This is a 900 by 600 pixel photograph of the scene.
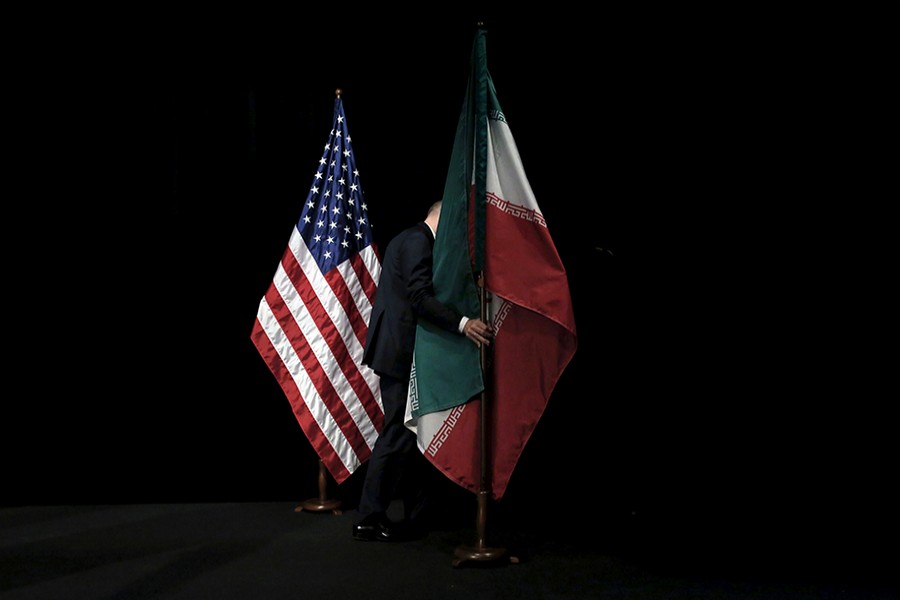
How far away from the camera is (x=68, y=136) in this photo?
13.0ft

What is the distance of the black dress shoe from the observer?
3.37m

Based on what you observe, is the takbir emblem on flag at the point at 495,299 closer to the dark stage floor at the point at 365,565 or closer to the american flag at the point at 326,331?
the dark stage floor at the point at 365,565

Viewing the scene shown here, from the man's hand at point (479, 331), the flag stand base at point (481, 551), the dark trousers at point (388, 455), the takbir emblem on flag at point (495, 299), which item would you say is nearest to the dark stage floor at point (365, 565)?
the flag stand base at point (481, 551)

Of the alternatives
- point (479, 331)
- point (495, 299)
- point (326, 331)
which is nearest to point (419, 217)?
point (326, 331)

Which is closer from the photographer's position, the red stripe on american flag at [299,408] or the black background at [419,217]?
the black background at [419,217]

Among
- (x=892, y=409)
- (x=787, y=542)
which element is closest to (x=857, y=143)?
(x=892, y=409)

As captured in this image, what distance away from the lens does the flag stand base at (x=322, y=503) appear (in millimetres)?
3871

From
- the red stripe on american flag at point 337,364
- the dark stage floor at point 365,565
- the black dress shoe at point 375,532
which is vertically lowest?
the dark stage floor at point 365,565

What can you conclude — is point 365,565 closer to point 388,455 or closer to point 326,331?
point 388,455

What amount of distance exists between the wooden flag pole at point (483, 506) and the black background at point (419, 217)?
31.6 inches

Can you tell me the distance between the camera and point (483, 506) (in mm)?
3031

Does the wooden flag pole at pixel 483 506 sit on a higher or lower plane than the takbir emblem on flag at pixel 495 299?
lower

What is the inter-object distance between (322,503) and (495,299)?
1.43 m

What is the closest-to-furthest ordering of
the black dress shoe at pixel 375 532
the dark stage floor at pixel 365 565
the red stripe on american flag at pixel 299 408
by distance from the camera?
1. the dark stage floor at pixel 365 565
2. the black dress shoe at pixel 375 532
3. the red stripe on american flag at pixel 299 408
